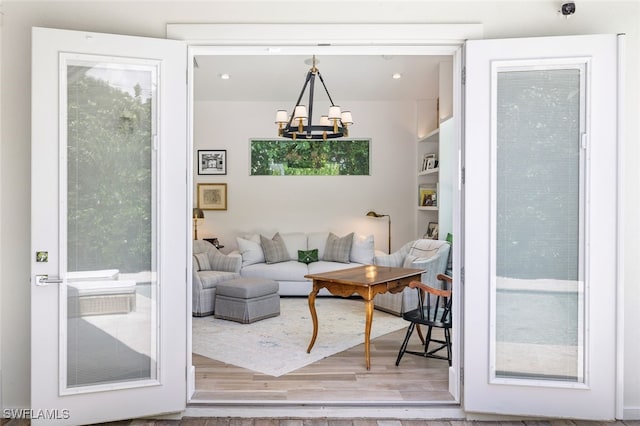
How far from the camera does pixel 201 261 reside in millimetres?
6215

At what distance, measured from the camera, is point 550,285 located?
9.15 feet

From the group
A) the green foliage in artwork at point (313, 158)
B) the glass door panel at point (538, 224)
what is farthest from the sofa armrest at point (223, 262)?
the glass door panel at point (538, 224)

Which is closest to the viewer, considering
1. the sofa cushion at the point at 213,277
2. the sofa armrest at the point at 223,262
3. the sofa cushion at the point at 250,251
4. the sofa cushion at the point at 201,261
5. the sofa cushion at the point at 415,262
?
the sofa cushion at the point at 415,262

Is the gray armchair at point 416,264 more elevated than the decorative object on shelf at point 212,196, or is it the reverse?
the decorative object on shelf at point 212,196

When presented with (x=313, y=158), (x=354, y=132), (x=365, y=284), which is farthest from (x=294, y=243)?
(x=365, y=284)

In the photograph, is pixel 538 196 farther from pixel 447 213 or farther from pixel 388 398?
pixel 447 213

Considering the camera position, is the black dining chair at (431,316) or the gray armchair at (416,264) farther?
the gray armchair at (416,264)

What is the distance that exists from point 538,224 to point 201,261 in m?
4.51

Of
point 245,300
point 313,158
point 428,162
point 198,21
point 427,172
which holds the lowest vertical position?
point 245,300

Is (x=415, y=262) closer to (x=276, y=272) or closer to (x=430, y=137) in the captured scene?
(x=276, y=272)

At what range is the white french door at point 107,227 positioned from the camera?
8.68ft

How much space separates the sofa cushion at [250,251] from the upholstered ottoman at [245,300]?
137cm

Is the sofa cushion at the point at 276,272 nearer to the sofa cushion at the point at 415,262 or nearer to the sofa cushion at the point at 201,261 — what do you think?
the sofa cushion at the point at 201,261

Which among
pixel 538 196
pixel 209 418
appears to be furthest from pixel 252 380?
pixel 538 196
